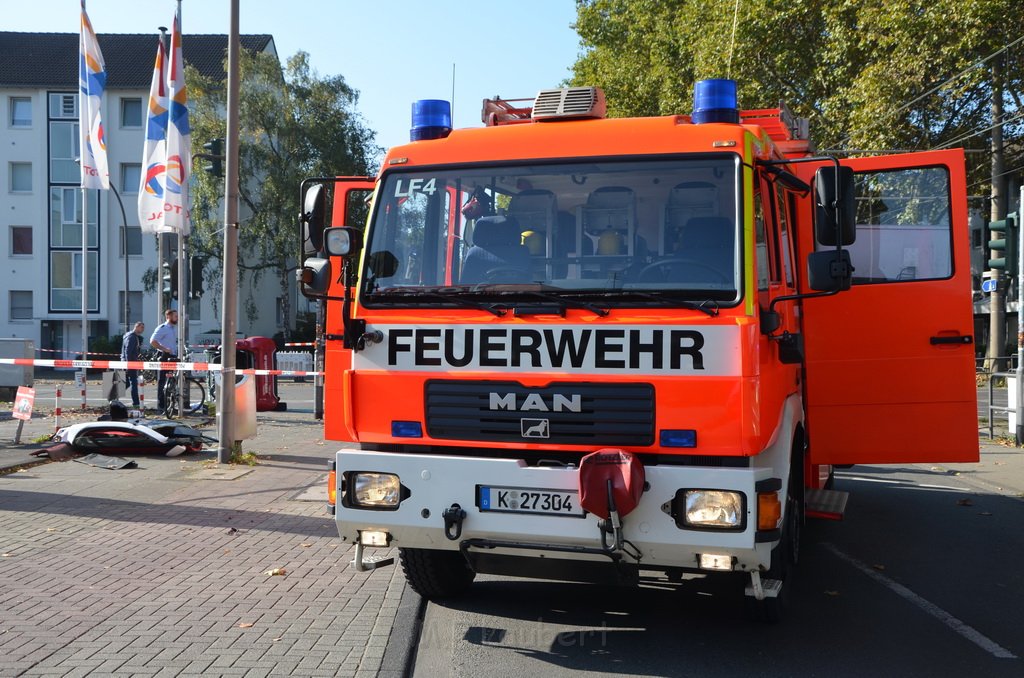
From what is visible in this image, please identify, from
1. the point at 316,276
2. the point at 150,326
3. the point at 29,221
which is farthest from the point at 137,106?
the point at 316,276

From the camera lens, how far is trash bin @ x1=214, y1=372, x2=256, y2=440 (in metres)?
12.4

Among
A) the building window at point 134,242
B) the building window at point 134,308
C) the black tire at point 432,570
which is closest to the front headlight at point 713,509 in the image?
the black tire at point 432,570

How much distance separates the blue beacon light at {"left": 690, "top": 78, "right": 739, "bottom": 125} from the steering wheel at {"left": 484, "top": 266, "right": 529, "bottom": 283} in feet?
4.01

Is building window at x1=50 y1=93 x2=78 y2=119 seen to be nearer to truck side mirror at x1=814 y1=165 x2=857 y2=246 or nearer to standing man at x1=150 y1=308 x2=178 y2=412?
standing man at x1=150 y1=308 x2=178 y2=412

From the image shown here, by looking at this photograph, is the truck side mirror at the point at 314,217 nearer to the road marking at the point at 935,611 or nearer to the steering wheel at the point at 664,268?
the steering wheel at the point at 664,268

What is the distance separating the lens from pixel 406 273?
5816 mm

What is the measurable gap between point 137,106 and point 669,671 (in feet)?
172

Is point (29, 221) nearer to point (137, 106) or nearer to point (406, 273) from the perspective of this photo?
point (137, 106)

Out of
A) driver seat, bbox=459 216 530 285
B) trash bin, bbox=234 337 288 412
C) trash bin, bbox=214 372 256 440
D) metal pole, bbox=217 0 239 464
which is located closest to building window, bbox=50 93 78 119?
trash bin, bbox=234 337 288 412

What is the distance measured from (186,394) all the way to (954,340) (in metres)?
14.9

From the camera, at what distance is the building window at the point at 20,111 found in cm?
5234

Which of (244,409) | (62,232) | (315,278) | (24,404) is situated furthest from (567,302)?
(62,232)

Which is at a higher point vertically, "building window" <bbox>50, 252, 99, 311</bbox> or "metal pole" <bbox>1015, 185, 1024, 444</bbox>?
"building window" <bbox>50, 252, 99, 311</bbox>

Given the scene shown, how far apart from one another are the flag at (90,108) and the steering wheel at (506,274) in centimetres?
1573
